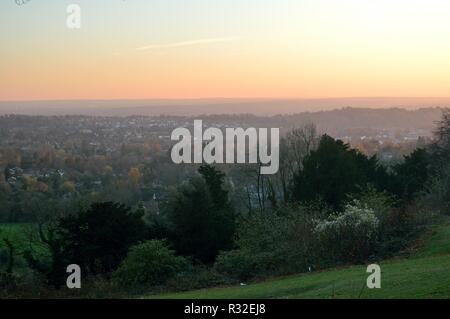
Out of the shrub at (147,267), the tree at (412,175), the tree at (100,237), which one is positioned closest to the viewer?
the shrub at (147,267)

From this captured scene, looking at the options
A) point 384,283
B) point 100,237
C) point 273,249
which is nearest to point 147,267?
point 100,237

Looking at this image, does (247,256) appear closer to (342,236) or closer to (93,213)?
(342,236)

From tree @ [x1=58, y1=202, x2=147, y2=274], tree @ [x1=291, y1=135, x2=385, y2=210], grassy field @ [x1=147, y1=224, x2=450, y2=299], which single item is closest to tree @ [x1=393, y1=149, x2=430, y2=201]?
tree @ [x1=291, y1=135, x2=385, y2=210]

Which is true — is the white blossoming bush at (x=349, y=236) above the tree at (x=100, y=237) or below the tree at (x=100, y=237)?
above

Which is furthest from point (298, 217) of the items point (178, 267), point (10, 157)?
point (10, 157)

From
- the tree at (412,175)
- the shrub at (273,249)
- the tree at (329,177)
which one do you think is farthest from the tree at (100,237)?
the tree at (412,175)

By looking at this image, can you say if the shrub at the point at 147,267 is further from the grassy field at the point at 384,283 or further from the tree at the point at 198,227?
the tree at the point at 198,227

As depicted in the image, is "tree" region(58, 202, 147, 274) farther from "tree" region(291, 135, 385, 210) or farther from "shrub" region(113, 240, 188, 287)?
"tree" region(291, 135, 385, 210)
